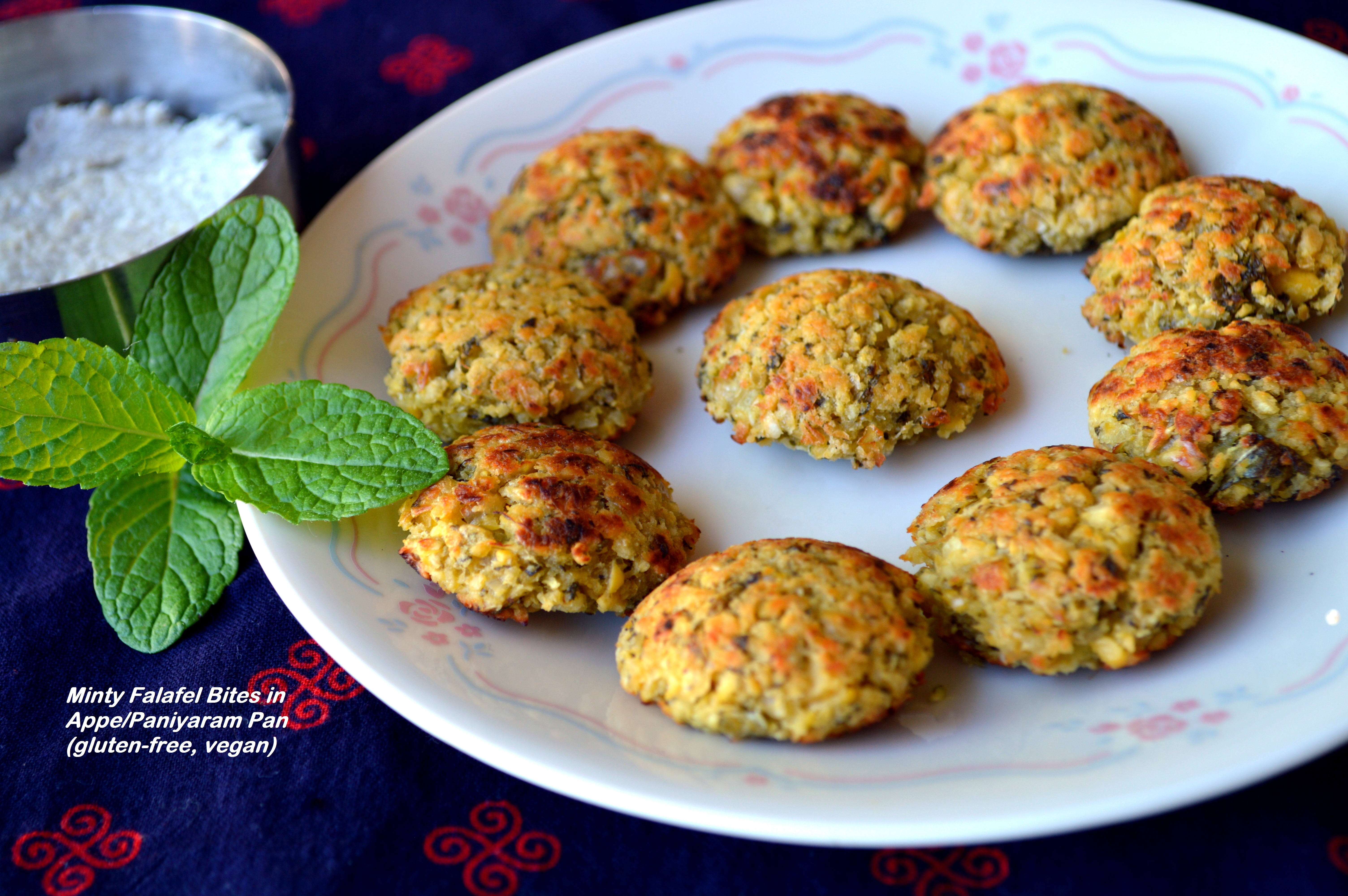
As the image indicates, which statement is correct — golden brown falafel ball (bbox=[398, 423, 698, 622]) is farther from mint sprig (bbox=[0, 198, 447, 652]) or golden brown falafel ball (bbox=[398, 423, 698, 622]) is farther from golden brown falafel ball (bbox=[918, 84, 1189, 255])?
golden brown falafel ball (bbox=[918, 84, 1189, 255])

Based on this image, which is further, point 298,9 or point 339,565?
point 298,9

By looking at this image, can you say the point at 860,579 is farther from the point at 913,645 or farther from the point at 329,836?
the point at 329,836

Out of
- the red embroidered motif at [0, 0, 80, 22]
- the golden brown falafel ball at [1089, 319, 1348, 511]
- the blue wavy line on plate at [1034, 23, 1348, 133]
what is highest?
the blue wavy line on plate at [1034, 23, 1348, 133]

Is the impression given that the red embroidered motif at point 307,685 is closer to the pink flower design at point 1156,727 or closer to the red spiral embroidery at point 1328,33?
the pink flower design at point 1156,727

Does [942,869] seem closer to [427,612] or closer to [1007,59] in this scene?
[427,612]

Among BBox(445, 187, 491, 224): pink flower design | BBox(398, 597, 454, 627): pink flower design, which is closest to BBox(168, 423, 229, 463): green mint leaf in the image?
BBox(398, 597, 454, 627): pink flower design

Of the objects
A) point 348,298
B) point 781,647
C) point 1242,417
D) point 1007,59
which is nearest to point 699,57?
point 1007,59
